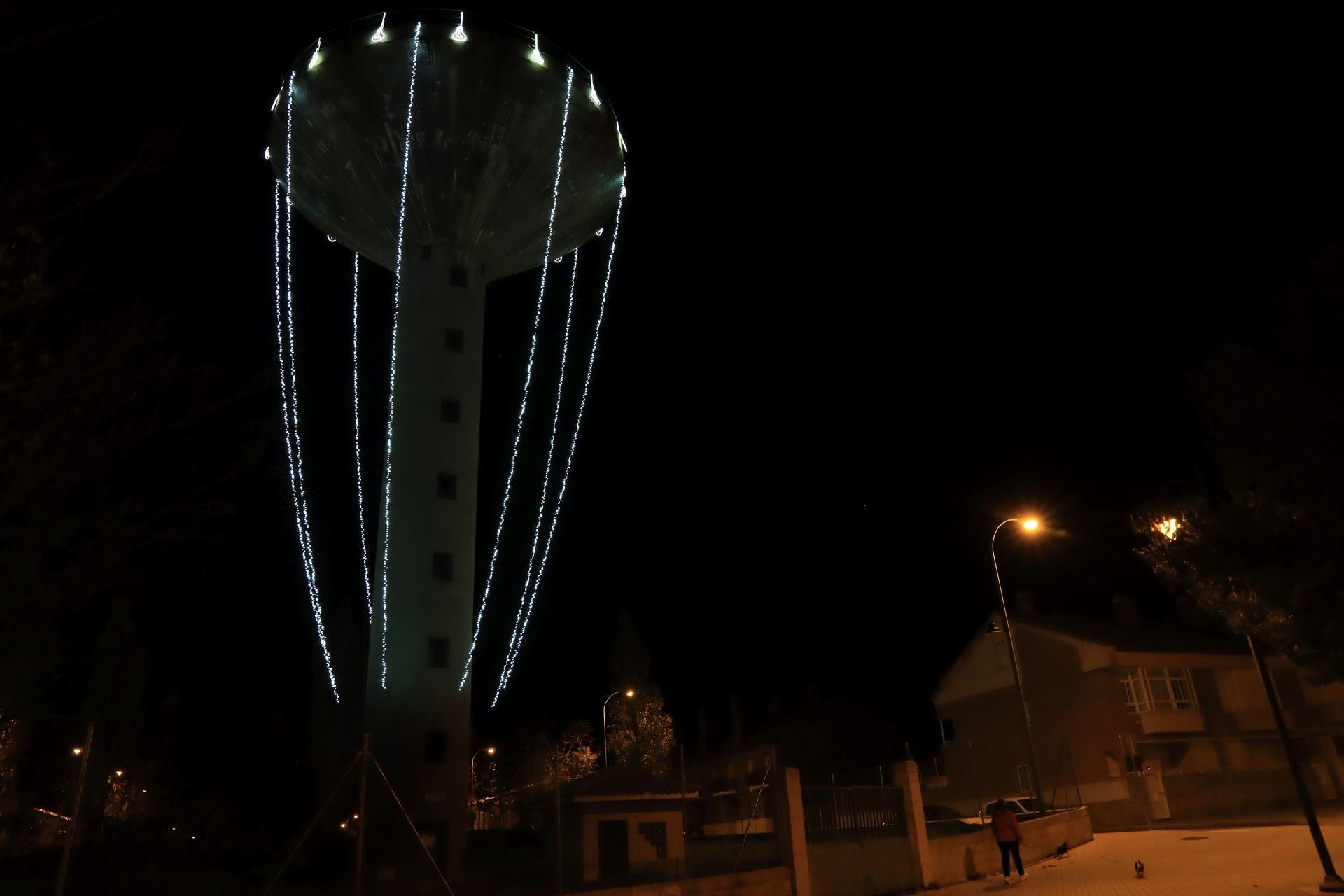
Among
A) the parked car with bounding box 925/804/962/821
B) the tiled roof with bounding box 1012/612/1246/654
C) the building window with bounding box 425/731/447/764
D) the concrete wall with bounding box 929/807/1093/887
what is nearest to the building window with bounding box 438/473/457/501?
the building window with bounding box 425/731/447/764

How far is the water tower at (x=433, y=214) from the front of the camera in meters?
28.3

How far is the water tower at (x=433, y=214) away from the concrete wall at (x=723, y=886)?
13232 mm

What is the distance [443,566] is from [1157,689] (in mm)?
31225

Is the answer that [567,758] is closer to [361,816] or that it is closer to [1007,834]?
[1007,834]

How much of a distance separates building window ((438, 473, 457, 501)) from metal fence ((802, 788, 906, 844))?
657 inches

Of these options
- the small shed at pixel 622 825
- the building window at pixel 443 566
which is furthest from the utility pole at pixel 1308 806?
the building window at pixel 443 566

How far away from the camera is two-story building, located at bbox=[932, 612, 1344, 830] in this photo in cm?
4038

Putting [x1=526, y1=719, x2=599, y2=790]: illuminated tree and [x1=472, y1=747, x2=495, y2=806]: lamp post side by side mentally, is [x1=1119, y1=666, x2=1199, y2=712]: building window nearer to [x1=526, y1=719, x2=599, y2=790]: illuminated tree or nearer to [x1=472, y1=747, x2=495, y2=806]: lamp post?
[x1=526, y1=719, x2=599, y2=790]: illuminated tree

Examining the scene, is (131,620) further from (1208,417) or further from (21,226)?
(1208,417)

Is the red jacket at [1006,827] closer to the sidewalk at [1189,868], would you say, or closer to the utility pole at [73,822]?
the sidewalk at [1189,868]

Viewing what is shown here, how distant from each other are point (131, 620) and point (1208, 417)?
183ft

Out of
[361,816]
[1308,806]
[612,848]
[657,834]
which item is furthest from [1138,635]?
[361,816]

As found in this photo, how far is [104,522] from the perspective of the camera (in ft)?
46.0

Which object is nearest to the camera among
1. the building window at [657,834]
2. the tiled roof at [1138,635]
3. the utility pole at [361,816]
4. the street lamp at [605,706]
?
the utility pole at [361,816]
